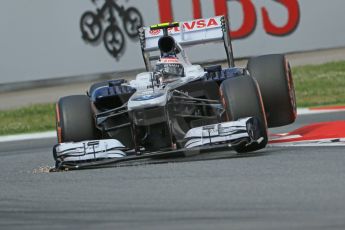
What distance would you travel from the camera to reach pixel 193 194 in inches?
294

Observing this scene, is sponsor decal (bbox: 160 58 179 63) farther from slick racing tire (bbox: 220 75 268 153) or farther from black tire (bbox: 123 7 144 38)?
black tire (bbox: 123 7 144 38)

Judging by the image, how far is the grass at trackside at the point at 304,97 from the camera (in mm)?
17281

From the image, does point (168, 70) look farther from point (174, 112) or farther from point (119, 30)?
point (119, 30)

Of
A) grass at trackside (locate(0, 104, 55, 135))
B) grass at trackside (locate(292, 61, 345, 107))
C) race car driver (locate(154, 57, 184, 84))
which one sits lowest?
grass at trackside (locate(292, 61, 345, 107))

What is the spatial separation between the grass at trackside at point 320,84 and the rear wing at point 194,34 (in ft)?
17.3

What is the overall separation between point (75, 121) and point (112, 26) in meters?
12.5

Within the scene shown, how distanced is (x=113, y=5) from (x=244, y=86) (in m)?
13.1

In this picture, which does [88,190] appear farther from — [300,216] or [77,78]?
[77,78]

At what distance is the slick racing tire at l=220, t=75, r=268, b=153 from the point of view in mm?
9805

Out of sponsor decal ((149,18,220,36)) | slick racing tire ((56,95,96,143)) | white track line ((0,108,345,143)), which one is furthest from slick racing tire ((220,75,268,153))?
white track line ((0,108,345,143))

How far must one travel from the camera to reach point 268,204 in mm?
6777

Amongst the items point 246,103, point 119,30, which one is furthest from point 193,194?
point 119,30

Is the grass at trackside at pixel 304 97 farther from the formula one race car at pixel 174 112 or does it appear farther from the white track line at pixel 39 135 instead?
→ the formula one race car at pixel 174 112

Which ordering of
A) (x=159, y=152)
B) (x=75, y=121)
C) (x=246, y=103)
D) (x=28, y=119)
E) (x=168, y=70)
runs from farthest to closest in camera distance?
(x=28, y=119), (x=168, y=70), (x=75, y=121), (x=246, y=103), (x=159, y=152)
